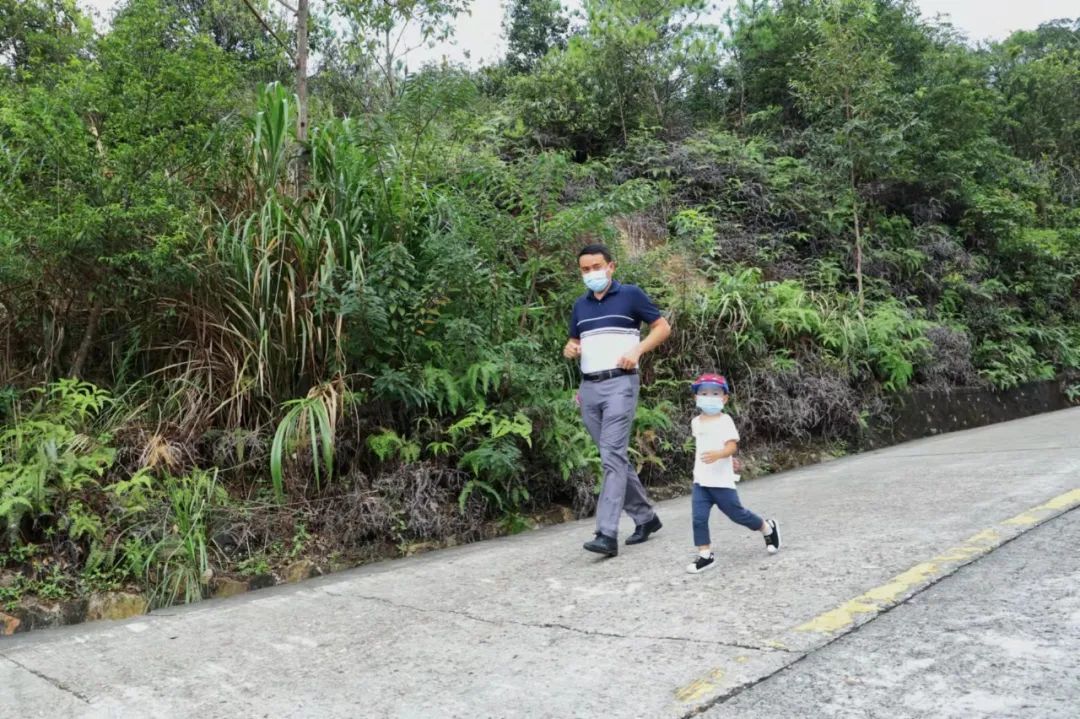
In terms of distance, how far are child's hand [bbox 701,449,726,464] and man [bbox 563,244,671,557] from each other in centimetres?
66

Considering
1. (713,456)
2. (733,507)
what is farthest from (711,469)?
(733,507)

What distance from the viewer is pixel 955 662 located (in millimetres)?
2852

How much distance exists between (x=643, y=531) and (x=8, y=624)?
139 inches

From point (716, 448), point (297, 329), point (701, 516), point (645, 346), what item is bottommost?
point (701, 516)

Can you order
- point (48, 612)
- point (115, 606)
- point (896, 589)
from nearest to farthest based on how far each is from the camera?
1. point (896, 589)
2. point (48, 612)
3. point (115, 606)

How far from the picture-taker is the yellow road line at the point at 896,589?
2896 mm

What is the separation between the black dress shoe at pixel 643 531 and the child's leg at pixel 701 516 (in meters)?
0.85

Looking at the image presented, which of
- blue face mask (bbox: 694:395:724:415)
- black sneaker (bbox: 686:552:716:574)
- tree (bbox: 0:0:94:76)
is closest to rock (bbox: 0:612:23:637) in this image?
Answer: black sneaker (bbox: 686:552:716:574)

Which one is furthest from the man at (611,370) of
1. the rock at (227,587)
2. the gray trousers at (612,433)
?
the rock at (227,587)

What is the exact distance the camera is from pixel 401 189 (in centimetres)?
673

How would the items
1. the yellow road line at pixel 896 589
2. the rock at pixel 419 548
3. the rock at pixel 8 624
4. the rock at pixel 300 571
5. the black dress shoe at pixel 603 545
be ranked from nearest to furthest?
1. the yellow road line at pixel 896 589
2. the rock at pixel 8 624
3. the black dress shoe at pixel 603 545
4. the rock at pixel 300 571
5. the rock at pixel 419 548

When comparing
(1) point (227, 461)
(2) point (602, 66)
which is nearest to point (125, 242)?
(1) point (227, 461)

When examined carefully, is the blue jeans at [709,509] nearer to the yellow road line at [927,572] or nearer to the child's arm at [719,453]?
the child's arm at [719,453]

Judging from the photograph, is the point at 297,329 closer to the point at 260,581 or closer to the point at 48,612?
the point at 260,581
